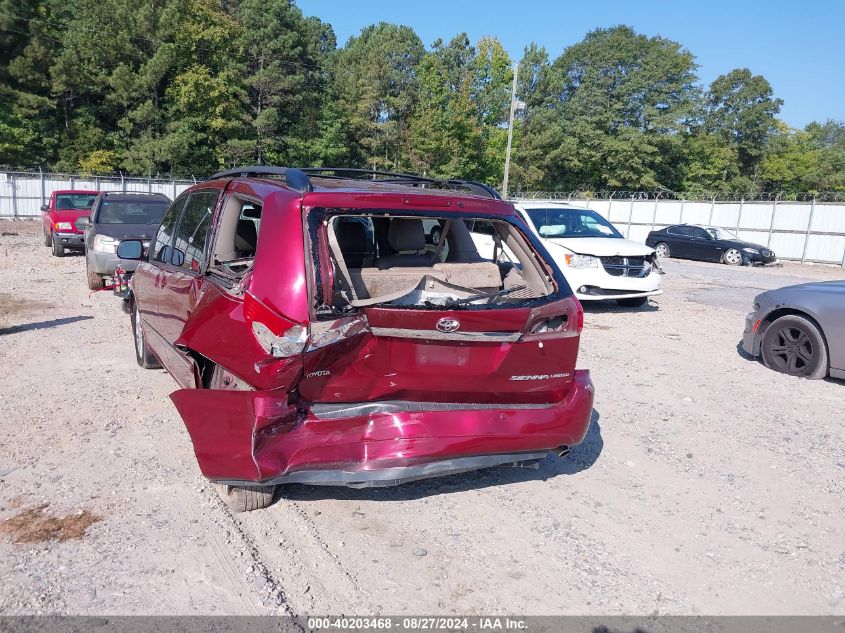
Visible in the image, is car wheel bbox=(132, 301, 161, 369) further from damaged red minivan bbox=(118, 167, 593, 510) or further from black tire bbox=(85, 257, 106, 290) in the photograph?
black tire bbox=(85, 257, 106, 290)

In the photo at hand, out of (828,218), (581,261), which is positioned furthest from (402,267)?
(828,218)

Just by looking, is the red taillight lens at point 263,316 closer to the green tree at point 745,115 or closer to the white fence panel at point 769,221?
the white fence panel at point 769,221

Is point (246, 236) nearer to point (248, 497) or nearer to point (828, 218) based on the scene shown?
point (248, 497)

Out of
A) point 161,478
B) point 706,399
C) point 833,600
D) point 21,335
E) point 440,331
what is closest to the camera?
point 833,600

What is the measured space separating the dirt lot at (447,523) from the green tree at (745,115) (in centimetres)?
7385

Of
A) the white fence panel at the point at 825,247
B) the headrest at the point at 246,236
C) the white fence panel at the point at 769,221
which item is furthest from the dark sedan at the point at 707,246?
the headrest at the point at 246,236

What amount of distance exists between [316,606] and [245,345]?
1.28 meters

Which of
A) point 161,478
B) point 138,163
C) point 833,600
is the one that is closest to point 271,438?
point 161,478

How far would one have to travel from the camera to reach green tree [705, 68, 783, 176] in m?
70.9

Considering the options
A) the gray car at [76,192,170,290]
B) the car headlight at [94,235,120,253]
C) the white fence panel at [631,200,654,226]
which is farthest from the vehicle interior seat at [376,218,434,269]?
the white fence panel at [631,200,654,226]

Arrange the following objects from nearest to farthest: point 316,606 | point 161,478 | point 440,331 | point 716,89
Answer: point 316,606 → point 440,331 → point 161,478 → point 716,89

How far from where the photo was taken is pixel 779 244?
28.7 m

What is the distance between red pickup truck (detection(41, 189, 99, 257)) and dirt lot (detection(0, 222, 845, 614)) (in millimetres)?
11863

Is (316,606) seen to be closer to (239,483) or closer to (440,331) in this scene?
(239,483)
